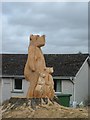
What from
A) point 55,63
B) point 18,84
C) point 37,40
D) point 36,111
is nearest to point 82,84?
point 55,63

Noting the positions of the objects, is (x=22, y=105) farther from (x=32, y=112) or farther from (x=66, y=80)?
(x=66, y=80)

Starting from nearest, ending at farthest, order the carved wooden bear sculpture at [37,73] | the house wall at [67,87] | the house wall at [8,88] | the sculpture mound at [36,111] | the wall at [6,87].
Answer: the sculpture mound at [36,111]
the carved wooden bear sculpture at [37,73]
the house wall at [67,87]
the house wall at [8,88]
the wall at [6,87]

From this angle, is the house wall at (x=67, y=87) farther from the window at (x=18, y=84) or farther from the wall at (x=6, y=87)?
the wall at (x=6, y=87)

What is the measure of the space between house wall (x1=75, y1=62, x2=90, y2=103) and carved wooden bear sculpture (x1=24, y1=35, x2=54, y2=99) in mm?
18117

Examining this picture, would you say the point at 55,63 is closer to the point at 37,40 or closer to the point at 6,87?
the point at 6,87

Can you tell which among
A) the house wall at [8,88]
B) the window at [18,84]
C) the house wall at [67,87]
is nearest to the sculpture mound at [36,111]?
the house wall at [67,87]

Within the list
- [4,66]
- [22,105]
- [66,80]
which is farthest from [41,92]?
[4,66]

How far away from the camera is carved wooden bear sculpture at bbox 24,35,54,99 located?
1927 cm

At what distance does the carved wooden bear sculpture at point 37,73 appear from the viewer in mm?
19266

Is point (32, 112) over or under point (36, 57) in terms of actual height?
under

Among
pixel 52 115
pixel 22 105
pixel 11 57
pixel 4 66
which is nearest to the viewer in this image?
pixel 52 115

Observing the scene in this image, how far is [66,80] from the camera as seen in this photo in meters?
36.9

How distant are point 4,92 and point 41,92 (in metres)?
19.4

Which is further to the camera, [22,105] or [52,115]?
[22,105]
